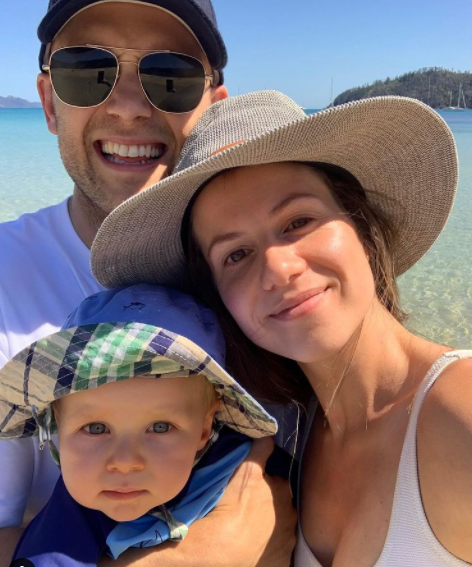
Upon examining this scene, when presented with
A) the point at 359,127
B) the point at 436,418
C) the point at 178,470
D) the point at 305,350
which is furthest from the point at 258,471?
the point at 359,127

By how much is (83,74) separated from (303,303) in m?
1.51

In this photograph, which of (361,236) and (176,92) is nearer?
(361,236)

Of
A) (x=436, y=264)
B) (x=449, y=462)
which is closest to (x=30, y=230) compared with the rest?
(x=449, y=462)

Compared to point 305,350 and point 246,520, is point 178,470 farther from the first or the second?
point 305,350

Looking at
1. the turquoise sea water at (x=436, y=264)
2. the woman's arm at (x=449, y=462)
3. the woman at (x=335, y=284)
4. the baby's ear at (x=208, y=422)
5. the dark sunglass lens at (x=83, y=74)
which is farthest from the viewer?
the turquoise sea water at (x=436, y=264)

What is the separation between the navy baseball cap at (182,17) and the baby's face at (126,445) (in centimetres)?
157

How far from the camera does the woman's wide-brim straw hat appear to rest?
1.71 metres

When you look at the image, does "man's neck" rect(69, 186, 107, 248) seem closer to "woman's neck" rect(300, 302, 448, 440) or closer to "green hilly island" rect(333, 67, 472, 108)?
"woman's neck" rect(300, 302, 448, 440)

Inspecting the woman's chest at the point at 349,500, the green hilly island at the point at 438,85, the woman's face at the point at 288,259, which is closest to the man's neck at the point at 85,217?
the woman's face at the point at 288,259

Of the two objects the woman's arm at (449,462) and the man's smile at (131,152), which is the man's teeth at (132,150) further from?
the woman's arm at (449,462)

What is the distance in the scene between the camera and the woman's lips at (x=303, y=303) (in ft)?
5.57

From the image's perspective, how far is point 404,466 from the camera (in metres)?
1.54

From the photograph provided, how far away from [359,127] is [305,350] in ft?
2.51

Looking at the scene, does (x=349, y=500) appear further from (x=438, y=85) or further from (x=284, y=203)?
(x=438, y=85)
